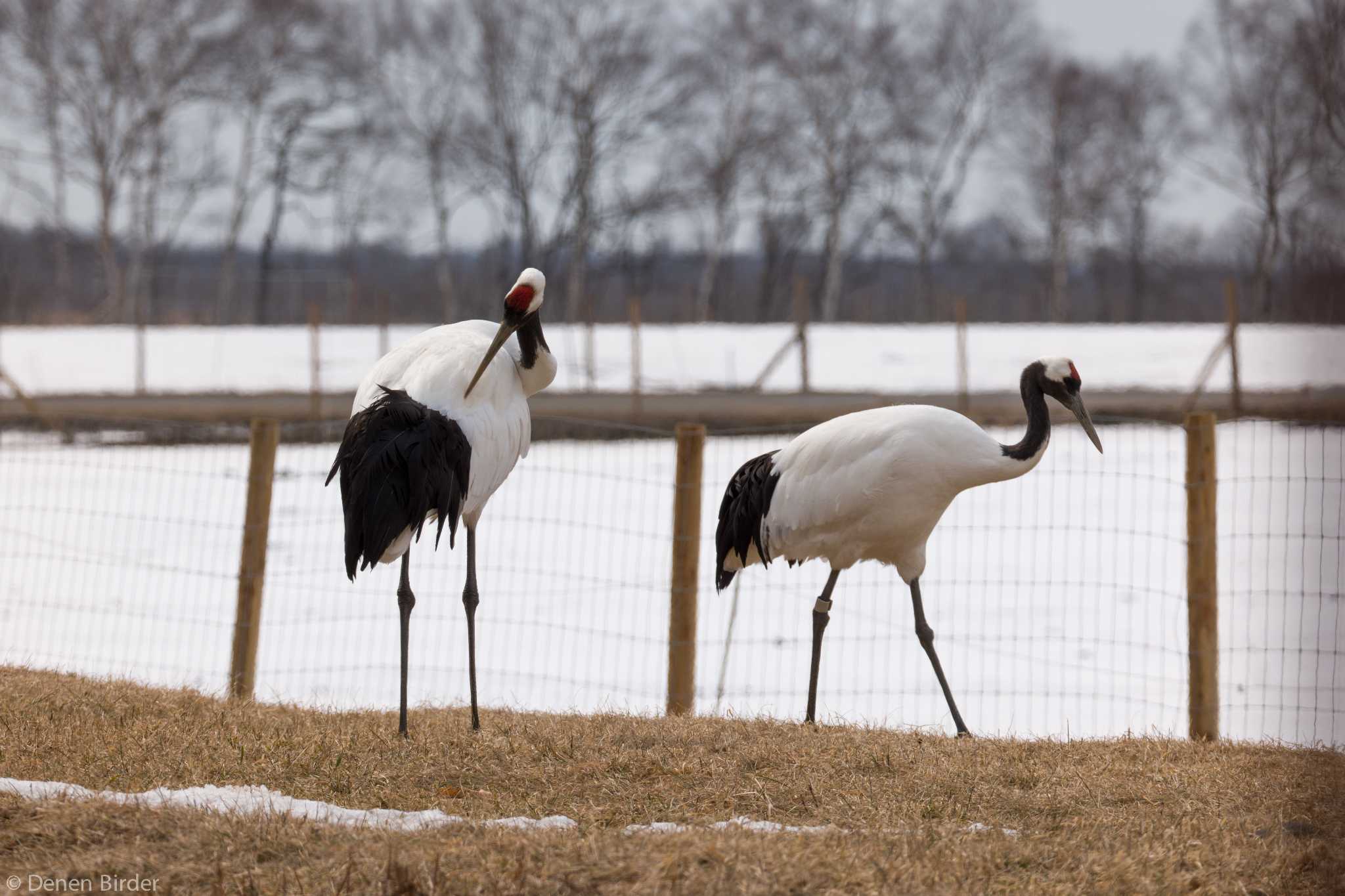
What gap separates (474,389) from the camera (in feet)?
17.8

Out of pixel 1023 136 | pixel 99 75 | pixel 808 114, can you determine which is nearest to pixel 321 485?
pixel 99 75

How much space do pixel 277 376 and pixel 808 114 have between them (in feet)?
41.4

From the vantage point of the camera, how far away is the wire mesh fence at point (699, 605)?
294 inches

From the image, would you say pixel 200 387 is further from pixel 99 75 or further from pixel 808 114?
pixel 808 114

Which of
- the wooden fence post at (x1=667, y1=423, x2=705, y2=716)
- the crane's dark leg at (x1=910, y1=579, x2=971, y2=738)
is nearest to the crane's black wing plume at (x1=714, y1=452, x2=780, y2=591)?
the wooden fence post at (x1=667, y1=423, x2=705, y2=716)

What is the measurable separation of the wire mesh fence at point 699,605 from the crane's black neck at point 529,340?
83 cm

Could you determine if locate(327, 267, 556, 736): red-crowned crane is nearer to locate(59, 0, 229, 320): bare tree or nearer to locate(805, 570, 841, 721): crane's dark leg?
locate(805, 570, 841, 721): crane's dark leg

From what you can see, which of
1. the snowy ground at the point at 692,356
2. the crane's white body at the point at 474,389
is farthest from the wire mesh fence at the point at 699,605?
the snowy ground at the point at 692,356

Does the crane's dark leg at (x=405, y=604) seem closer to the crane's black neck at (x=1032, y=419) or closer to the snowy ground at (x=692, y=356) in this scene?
the crane's black neck at (x=1032, y=419)

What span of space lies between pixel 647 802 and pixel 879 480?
204 centimetres

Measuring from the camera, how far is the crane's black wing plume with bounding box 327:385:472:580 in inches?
199

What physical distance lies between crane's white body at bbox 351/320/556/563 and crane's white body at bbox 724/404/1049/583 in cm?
115

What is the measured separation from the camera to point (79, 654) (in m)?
8.32

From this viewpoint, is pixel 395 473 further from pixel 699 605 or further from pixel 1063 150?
pixel 1063 150
